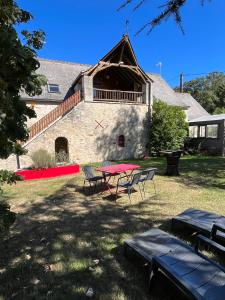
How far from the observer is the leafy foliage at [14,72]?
2109mm

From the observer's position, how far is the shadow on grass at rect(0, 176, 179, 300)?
2826 mm

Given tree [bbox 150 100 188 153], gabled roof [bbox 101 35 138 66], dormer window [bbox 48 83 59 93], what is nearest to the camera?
gabled roof [bbox 101 35 138 66]

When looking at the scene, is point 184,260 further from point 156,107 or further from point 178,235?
point 156,107

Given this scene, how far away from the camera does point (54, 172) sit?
10602 mm

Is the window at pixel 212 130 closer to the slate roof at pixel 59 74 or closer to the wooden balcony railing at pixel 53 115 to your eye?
the wooden balcony railing at pixel 53 115

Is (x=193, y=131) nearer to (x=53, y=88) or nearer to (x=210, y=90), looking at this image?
(x=53, y=88)

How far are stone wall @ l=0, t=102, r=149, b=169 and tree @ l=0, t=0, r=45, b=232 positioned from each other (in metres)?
10.2

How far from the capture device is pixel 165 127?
16156mm

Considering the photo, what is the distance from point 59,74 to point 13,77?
56.2 ft

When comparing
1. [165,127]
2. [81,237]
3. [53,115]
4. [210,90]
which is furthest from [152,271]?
[210,90]


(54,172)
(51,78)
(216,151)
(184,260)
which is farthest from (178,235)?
(51,78)

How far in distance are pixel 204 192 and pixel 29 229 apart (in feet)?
17.1

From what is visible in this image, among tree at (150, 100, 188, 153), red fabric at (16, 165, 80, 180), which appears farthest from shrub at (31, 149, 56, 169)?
tree at (150, 100, 188, 153)

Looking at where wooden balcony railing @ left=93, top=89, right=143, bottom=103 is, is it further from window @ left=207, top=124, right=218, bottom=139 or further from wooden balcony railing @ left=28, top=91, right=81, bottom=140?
window @ left=207, top=124, right=218, bottom=139
